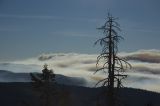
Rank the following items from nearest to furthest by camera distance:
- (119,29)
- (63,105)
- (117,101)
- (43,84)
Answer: (119,29) → (117,101) → (43,84) → (63,105)

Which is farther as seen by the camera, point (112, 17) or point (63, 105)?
point (63, 105)

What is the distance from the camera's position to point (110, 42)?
1389 inches

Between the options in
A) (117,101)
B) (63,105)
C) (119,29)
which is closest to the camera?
(119,29)

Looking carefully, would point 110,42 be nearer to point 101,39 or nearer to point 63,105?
point 101,39

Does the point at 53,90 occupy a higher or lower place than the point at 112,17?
lower

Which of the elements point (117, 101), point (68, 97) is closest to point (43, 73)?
point (117, 101)

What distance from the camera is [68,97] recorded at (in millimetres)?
74000

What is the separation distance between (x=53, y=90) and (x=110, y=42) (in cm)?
2038

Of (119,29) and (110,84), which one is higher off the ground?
(119,29)

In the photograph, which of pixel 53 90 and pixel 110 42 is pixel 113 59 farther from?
pixel 53 90

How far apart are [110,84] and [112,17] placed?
542cm

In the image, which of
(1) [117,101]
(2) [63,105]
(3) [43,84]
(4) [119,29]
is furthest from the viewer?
(2) [63,105]

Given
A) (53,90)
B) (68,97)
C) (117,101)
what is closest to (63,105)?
(68,97)

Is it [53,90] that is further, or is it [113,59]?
[53,90]
